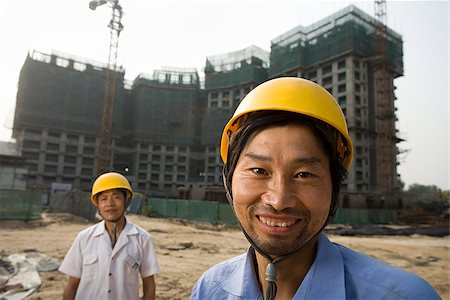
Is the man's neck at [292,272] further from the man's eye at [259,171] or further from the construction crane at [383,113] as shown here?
the construction crane at [383,113]

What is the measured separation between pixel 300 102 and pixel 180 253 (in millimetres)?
10861

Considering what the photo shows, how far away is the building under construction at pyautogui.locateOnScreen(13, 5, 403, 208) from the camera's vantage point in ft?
168

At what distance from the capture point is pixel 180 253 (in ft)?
36.4

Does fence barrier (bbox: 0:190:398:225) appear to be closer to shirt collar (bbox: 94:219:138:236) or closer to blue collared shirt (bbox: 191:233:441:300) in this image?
shirt collar (bbox: 94:219:138:236)

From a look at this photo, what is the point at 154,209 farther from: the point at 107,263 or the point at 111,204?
the point at 107,263

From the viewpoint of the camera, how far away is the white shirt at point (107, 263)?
3049 mm

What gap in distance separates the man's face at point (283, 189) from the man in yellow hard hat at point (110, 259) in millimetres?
2446

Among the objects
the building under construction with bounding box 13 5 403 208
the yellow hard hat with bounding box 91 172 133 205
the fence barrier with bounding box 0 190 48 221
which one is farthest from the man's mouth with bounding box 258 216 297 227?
the building under construction with bounding box 13 5 403 208

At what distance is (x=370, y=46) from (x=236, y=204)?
63.1 metres

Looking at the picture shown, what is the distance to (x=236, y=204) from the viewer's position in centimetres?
127

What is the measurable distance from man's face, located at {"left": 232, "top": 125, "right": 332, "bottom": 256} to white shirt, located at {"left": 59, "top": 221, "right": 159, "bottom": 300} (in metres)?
2.44

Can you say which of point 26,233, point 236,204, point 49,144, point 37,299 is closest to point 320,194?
point 236,204

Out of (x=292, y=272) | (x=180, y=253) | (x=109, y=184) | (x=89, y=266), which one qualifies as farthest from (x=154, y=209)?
(x=292, y=272)

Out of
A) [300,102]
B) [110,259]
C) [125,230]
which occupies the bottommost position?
[110,259]
